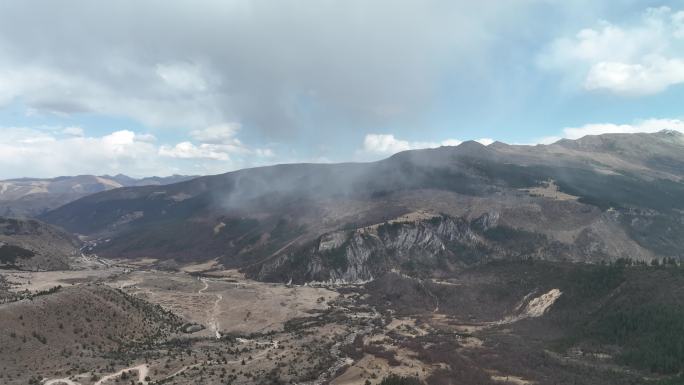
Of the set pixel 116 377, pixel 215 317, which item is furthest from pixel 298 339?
pixel 116 377

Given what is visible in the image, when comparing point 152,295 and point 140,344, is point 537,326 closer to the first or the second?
point 140,344

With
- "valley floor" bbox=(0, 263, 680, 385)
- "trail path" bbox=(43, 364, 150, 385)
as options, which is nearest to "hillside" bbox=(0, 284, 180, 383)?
"valley floor" bbox=(0, 263, 680, 385)

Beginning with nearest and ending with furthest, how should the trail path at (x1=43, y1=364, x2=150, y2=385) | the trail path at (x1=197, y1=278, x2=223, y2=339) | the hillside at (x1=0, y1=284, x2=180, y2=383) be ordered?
1. the trail path at (x1=43, y1=364, x2=150, y2=385)
2. the hillside at (x1=0, y1=284, x2=180, y2=383)
3. the trail path at (x1=197, y1=278, x2=223, y2=339)

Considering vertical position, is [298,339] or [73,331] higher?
[73,331]

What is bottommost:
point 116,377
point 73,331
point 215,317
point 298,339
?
point 215,317

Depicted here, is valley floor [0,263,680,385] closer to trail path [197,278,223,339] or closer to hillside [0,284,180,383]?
hillside [0,284,180,383]

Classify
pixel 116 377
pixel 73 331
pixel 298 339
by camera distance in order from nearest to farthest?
pixel 116 377
pixel 73 331
pixel 298 339

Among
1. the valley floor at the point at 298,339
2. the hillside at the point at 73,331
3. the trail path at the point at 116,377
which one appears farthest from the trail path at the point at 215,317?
the trail path at the point at 116,377

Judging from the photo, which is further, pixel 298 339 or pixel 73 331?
pixel 298 339

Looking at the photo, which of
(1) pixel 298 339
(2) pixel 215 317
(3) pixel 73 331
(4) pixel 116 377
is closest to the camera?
(4) pixel 116 377

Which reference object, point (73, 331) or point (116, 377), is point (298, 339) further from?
point (73, 331)

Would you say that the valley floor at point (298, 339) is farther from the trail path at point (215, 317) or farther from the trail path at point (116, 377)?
the trail path at point (215, 317)

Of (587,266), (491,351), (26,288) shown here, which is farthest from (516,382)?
(26,288)
